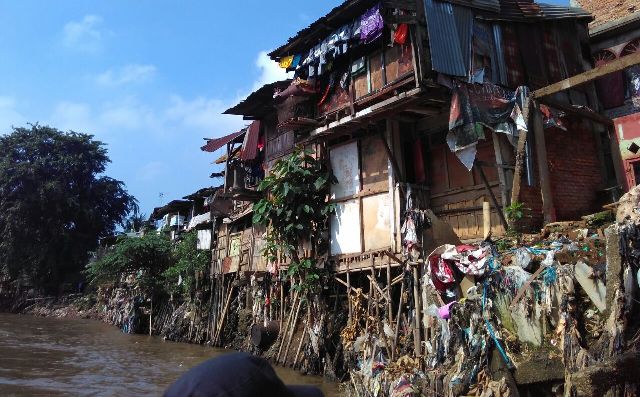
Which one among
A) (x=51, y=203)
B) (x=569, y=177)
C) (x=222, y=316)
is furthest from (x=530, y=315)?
(x=51, y=203)

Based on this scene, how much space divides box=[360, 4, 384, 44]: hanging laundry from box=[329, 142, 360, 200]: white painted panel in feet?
10.3

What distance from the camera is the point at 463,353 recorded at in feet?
25.1

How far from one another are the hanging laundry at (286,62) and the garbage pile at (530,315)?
839 centimetres

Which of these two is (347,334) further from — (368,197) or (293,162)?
(293,162)

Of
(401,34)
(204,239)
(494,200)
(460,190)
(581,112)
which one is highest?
(401,34)

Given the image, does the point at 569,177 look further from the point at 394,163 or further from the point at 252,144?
the point at 252,144

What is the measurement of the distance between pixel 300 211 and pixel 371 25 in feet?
18.2

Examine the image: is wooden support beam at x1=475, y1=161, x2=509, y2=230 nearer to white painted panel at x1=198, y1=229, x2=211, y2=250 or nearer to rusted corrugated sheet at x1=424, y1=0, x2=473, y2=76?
rusted corrugated sheet at x1=424, y1=0, x2=473, y2=76

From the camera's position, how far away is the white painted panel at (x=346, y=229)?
44.8 ft

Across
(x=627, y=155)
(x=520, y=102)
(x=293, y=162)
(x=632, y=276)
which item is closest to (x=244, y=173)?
(x=293, y=162)

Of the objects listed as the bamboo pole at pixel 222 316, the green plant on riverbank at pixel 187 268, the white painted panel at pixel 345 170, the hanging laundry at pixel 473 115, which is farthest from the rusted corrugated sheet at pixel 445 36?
the green plant on riverbank at pixel 187 268

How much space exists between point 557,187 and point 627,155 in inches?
88.8

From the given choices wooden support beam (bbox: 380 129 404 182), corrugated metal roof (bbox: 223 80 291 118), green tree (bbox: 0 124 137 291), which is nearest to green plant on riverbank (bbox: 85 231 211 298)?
corrugated metal roof (bbox: 223 80 291 118)

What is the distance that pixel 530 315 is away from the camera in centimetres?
740
